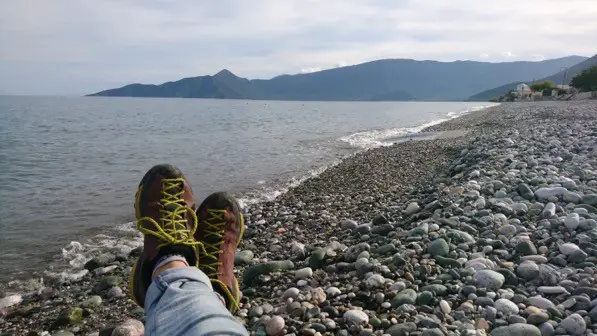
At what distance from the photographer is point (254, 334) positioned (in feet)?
8.80

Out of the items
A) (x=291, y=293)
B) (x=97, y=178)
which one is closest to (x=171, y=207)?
(x=291, y=293)

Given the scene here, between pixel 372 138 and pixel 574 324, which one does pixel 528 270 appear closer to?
pixel 574 324

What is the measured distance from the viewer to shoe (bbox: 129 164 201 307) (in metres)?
2.65

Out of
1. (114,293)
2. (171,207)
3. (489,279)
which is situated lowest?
(114,293)

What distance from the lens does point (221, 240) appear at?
335 cm

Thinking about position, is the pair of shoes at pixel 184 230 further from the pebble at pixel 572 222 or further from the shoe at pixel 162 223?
the pebble at pixel 572 222

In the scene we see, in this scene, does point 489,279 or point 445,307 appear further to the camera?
point 489,279

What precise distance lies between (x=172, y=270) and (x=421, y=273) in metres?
1.81

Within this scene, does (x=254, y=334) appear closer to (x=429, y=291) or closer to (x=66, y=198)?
(x=429, y=291)

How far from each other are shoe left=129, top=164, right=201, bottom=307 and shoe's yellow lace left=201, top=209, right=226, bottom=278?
140mm

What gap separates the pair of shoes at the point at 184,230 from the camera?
273 cm

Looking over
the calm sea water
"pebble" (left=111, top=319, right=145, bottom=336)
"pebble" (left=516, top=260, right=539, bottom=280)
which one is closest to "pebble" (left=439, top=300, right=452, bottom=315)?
"pebble" (left=516, top=260, right=539, bottom=280)

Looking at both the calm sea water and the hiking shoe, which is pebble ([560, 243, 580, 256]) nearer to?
the hiking shoe

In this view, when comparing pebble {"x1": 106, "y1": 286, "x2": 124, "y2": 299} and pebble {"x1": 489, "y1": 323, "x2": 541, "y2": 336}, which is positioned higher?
pebble {"x1": 489, "y1": 323, "x2": 541, "y2": 336}
